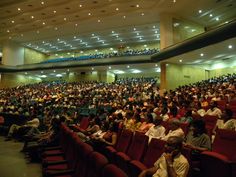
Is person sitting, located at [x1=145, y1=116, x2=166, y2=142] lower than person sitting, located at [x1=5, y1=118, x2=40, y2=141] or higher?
higher

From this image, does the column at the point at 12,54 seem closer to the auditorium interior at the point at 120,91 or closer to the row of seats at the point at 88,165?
the auditorium interior at the point at 120,91

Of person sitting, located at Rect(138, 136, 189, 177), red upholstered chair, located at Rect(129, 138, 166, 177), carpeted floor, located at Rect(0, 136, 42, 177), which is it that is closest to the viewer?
person sitting, located at Rect(138, 136, 189, 177)

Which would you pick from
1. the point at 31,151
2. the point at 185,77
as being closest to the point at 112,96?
the point at 185,77

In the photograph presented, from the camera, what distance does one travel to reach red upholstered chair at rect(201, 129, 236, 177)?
290 centimetres

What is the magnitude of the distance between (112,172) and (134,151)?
2493 millimetres

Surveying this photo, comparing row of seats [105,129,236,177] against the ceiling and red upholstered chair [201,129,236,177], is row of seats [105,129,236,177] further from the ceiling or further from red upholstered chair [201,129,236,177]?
the ceiling

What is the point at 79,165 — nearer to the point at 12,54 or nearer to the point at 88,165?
the point at 88,165

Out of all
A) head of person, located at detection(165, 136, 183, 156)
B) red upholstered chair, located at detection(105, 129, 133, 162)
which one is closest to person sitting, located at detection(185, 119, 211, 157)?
red upholstered chair, located at detection(105, 129, 133, 162)

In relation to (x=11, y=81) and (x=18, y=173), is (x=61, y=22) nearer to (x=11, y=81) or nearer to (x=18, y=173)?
(x=11, y=81)

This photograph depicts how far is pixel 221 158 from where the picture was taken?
3021 millimetres

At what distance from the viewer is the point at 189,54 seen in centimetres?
1738

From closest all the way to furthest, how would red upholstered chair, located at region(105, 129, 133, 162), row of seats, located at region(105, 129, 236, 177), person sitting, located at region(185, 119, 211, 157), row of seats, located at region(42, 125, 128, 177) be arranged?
row of seats, located at region(42, 125, 128, 177), row of seats, located at region(105, 129, 236, 177), person sitting, located at region(185, 119, 211, 157), red upholstered chair, located at region(105, 129, 133, 162)

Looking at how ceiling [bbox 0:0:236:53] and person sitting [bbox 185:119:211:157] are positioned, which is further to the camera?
ceiling [bbox 0:0:236:53]

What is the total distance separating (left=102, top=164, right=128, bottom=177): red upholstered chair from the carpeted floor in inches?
153
